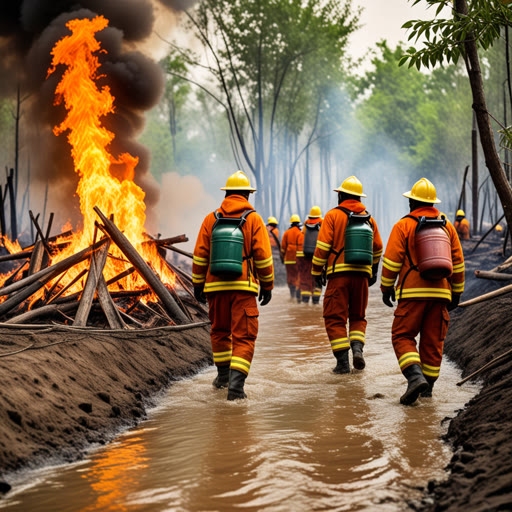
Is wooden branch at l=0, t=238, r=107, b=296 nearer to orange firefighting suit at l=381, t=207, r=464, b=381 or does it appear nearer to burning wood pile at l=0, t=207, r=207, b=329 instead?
burning wood pile at l=0, t=207, r=207, b=329

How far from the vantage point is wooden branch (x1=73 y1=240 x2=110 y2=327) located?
754 cm

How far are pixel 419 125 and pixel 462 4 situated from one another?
46617 millimetres

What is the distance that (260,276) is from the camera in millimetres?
6566

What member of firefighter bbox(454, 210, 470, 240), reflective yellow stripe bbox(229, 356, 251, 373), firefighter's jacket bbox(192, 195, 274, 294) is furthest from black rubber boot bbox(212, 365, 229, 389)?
firefighter bbox(454, 210, 470, 240)

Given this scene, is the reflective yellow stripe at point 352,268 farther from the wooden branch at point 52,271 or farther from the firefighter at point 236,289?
the wooden branch at point 52,271

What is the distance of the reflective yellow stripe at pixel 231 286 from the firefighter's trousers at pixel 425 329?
1332mm

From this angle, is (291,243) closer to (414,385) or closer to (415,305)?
(415,305)

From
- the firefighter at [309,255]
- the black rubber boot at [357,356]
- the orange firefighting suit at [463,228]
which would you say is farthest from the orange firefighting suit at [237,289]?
the orange firefighting suit at [463,228]

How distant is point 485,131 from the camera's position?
6695mm

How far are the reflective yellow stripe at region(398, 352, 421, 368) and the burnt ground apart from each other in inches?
24.6

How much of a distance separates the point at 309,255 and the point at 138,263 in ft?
24.7

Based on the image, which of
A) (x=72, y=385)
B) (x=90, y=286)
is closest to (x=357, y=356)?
(x=90, y=286)

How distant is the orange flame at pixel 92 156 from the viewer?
399 inches

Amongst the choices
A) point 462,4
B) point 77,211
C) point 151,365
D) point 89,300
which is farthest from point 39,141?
point 462,4
